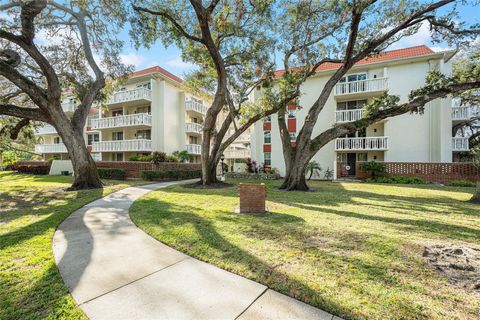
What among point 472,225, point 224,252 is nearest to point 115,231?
point 224,252

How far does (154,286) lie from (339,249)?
2.90 m

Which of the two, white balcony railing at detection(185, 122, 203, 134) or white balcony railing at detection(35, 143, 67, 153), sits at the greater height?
white balcony railing at detection(185, 122, 203, 134)

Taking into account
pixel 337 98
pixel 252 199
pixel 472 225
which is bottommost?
pixel 472 225

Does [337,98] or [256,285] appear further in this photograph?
[337,98]

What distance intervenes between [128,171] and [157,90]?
9.10 m

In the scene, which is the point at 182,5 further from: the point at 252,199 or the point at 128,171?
the point at 128,171

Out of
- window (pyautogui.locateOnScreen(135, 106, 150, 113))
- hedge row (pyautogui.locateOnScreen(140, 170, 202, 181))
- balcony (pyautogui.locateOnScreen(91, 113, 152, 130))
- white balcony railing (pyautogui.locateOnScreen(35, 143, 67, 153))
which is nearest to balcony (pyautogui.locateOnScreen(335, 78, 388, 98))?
hedge row (pyautogui.locateOnScreen(140, 170, 202, 181))

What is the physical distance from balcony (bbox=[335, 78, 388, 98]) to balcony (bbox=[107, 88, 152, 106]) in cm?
1774

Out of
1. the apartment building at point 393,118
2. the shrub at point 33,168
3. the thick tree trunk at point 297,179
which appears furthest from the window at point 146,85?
the thick tree trunk at point 297,179

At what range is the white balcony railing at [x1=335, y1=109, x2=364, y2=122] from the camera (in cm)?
1862

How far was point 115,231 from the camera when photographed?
4922 millimetres

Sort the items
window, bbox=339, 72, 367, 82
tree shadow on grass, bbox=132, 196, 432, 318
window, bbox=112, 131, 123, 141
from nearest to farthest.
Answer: tree shadow on grass, bbox=132, 196, 432, 318
window, bbox=339, 72, 367, 82
window, bbox=112, 131, 123, 141

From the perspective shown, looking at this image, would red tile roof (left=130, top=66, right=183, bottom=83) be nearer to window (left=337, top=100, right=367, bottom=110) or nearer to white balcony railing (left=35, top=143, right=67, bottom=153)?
white balcony railing (left=35, top=143, right=67, bottom=153)

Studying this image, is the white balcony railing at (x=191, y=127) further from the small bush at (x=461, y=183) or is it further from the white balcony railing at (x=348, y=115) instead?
the small bush at (x=461, y=183)
